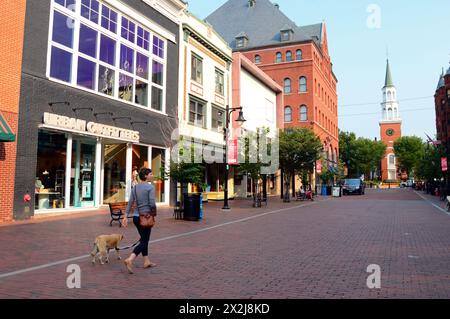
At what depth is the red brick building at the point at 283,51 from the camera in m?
52.7

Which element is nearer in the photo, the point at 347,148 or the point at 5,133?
the point at 5,133

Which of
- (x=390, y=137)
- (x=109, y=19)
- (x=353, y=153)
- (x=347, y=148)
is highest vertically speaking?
(x=390, y=137)

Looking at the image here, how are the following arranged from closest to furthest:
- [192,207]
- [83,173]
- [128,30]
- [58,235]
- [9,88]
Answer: [58,235], [9,88], [192,207], [83,173], [128,30]

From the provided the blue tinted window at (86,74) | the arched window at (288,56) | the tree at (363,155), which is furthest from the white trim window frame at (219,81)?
the tree at (363,155)

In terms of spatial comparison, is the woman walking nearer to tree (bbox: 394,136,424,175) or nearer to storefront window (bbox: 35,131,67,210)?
storefront window (bbox: 35,131,67,210)

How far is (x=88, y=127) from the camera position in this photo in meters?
16.3

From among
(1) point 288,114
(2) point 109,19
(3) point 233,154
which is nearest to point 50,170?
(2) point 109,19

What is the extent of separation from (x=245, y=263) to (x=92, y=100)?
12441 mm

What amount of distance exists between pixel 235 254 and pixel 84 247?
3459mm

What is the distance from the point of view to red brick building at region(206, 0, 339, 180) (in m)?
52.7

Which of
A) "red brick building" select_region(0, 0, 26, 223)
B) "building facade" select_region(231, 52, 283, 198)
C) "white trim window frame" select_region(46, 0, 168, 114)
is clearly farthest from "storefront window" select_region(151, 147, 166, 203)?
"red brick building" select_region(0, 0, 26, 223)

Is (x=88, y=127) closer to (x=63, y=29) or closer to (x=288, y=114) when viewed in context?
(x=63, y=29)
